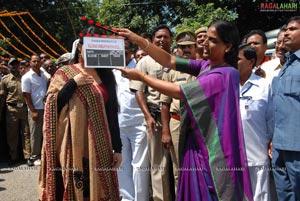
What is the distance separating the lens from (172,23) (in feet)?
42.7

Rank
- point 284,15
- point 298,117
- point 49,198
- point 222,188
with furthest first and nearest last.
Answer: point 284,15
point 298,117
point 49,198
point 222,188

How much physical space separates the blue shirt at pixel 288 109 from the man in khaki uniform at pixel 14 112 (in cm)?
495

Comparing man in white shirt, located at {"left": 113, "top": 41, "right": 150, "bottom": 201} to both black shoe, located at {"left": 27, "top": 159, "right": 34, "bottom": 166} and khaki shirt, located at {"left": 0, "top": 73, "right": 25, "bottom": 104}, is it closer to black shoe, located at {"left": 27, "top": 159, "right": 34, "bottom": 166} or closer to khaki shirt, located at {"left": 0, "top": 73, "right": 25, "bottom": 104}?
black shoe, located at {"left": 27, "top": 159, "right": 34, "bottom": 166}

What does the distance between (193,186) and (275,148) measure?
3.36ft

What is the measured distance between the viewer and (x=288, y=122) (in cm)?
292

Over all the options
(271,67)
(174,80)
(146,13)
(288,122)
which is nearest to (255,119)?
(288,122)

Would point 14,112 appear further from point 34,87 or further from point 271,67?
point 271,67

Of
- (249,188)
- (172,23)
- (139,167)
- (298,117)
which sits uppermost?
(172,23)

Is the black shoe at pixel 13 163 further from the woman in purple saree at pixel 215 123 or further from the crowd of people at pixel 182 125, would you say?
the woman in purple saree at pixel 215 123

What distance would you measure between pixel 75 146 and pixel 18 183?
122 inches

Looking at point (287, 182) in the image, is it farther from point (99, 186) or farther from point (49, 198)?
point (49, 198)

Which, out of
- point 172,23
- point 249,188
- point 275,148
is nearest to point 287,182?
point 275,148

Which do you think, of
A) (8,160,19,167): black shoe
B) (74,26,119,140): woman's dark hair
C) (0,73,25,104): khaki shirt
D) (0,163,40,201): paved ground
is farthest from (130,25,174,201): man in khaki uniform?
(8,160,19,167): black shoe

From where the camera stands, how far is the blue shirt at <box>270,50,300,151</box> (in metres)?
2.87
